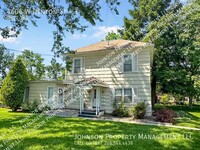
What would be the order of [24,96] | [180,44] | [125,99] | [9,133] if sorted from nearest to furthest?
[9,133], [125,99], [24,96], [180,44]

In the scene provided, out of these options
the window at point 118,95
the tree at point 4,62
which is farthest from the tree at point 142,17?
the tree at point 4,62

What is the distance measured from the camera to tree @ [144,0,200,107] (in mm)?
18188

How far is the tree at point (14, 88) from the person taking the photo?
14703 mm

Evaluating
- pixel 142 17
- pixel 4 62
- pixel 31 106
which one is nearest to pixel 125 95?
pixel 31 106

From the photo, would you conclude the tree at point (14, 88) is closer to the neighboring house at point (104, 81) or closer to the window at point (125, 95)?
the neighboring house at point (104, 81)

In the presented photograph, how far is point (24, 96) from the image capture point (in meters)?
16.7

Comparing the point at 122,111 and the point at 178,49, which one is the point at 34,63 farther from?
the point at 122,111

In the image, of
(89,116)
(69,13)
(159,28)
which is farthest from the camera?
(159,28)

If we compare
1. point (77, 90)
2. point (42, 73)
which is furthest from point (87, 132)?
point (42, 73)

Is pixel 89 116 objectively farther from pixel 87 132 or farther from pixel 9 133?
pixel 9 133

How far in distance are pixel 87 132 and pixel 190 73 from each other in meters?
15.5

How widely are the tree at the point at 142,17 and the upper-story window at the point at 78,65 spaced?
11.4 metres

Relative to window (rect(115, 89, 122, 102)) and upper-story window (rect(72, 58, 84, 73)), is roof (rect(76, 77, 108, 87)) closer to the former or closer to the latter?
window (rect(115, 89, 122, 102))

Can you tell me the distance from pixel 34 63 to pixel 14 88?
2788cm
